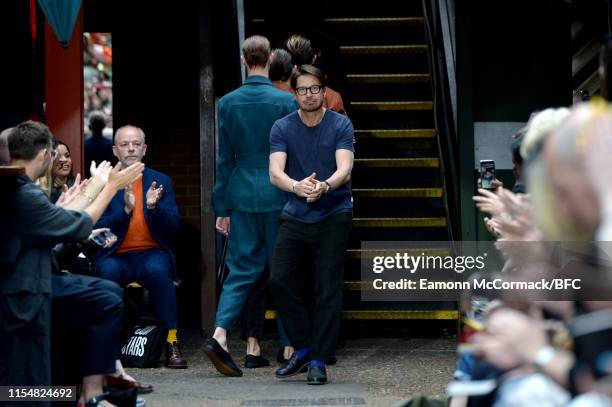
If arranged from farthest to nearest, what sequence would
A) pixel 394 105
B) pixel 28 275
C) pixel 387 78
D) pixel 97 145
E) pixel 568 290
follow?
pixel 97 145 < pixel 387 78 < pixel 394 105 < pixel 28 275 < pixel 568 290

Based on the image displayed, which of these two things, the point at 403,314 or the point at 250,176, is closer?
the point at 250,176

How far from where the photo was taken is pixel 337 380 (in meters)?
7.05

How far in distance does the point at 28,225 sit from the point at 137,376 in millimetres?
2332

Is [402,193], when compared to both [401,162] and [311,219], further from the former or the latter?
[311,219]

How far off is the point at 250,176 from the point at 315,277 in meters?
0.77

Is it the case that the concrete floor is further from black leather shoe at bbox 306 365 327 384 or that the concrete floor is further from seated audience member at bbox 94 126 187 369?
seated audience member at bbox 94 126 187 369

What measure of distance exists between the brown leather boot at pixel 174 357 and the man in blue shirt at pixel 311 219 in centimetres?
84

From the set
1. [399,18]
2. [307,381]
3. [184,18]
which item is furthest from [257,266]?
[184,18]

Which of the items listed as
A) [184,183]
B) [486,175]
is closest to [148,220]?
[486,175]

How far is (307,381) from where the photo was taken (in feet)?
22.9

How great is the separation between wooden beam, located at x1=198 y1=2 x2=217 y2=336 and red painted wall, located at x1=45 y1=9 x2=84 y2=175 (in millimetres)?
874

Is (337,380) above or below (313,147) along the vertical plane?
below

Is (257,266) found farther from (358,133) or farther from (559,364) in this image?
(559,364)

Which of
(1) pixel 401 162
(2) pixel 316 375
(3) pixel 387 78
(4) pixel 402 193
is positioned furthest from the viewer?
Answer: (3) pixel 387 78
